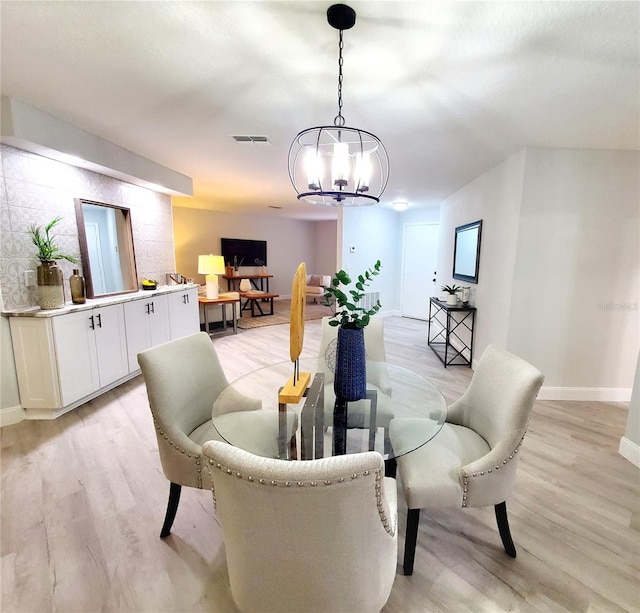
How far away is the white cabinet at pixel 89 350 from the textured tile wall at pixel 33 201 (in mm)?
375

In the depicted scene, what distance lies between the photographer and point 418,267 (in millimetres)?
6766

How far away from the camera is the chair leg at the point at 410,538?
1327 mm

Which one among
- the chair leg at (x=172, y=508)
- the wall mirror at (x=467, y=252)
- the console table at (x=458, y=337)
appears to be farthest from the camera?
the console table at (x=458, y=337)

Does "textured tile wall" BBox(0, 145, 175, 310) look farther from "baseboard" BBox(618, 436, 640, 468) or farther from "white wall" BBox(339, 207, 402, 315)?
"baseboard" BBox(618, 436, 640, 468)

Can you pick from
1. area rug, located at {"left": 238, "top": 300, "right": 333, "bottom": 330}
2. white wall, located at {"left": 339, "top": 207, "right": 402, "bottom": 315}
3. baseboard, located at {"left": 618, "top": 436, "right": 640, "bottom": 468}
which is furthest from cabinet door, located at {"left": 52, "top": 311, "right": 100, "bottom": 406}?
baseboard, located at {"left": 618, "top": 436, "right": 640, "bottom": 468}

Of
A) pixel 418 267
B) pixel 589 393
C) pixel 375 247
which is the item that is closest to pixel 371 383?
pixel 589 393

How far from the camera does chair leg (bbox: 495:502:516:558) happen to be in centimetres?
141

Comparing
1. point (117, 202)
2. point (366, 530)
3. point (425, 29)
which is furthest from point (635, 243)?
point (117, 202)

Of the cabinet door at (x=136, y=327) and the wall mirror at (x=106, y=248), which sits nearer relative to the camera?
the wall mirror at (x=106, y=248)

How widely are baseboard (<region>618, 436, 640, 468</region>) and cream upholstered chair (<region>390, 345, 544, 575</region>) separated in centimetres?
138

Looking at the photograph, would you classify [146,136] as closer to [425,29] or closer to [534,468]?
[425,29]

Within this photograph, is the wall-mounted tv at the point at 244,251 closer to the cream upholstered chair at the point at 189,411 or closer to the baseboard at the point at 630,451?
the cream upholstered chair at the point at 189,411

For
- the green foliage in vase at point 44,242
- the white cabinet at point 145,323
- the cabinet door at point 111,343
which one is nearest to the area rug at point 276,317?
the white cabinet at point 145,323

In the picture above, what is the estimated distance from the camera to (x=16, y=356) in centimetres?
248
